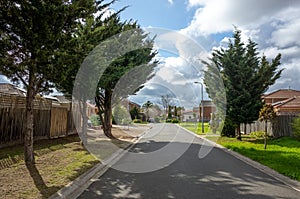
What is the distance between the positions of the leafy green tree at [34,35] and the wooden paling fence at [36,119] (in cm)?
341

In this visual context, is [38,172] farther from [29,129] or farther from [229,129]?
[229,129]

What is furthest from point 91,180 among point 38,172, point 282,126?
point 282,126

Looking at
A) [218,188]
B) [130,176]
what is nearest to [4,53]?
[130,176]

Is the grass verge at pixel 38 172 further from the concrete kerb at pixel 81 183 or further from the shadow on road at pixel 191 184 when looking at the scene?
the shadow on road at pixel 191 184

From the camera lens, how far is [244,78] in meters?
20.3

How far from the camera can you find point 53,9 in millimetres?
7430

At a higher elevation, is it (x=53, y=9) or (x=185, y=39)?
(x=185, y=39)

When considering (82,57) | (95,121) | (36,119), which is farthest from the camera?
(95,121)

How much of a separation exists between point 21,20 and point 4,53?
1.06 meters

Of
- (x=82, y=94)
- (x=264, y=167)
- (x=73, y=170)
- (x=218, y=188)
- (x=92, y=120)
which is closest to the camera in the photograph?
(x=218, y=188)

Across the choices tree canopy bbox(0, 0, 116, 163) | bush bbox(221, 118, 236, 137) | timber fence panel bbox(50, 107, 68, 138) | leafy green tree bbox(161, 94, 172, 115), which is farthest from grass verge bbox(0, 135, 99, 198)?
leafy green tree bbox(161, 94, 172, 115)

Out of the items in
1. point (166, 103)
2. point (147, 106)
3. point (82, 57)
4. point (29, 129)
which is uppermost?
point (166, 103)

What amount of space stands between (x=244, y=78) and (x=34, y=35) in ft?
53.3

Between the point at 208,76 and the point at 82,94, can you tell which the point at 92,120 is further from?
the point at 82,94
